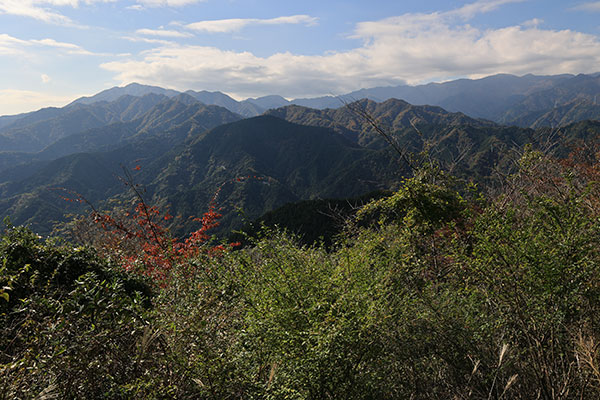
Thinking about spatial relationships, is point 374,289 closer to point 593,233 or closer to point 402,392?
point 402,392

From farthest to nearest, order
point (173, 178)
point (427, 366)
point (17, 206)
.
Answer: point (173, 178), point (17, 206), point (427, 366)

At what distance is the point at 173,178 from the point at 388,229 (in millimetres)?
205925

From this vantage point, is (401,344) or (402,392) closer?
(402,392)

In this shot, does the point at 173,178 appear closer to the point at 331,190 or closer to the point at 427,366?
the point at 331,190

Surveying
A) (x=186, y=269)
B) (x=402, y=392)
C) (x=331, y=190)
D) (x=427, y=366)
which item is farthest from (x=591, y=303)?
(x=331, y=190)

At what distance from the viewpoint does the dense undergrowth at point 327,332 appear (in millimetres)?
3525

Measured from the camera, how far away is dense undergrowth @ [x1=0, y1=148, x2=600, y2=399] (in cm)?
353

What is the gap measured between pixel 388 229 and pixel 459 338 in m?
5.20

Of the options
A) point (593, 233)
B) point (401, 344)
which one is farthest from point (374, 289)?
point (593, 233)

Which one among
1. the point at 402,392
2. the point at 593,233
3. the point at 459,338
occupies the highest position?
the point at 593,233

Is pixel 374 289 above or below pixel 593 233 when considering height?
below

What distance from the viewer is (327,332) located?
4.11 meters

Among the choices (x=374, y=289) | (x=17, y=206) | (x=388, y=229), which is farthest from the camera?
(x=17, y=206)

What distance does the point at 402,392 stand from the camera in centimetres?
445
